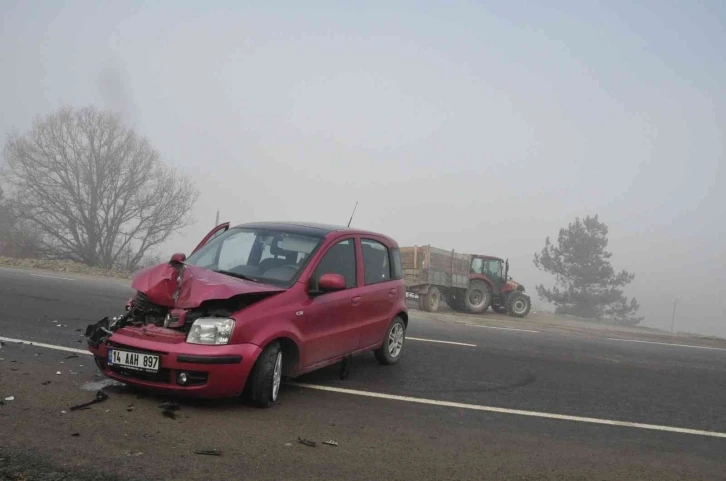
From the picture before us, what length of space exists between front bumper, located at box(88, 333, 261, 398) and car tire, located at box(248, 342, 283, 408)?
114mm

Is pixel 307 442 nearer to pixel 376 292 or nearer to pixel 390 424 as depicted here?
pixel 390 424

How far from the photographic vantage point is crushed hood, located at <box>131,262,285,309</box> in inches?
195

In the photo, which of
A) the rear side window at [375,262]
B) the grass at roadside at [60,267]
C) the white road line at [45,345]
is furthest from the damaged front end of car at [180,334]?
the grass at roadside at [60,267]

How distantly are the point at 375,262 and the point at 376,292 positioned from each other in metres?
0.42

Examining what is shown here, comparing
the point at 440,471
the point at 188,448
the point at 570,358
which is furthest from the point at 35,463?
the point at 570,358

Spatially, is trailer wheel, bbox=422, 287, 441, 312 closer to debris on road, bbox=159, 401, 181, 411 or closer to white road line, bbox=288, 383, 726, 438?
white road line, bbox=288, 383, 726, 438

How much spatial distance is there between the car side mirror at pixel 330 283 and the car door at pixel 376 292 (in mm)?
979

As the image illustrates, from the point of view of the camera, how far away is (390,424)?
5055 mm

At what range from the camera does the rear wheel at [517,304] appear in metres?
23.5

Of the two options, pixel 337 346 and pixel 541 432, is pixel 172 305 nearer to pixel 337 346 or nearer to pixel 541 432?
pixel 337 346

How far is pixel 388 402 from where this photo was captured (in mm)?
5816

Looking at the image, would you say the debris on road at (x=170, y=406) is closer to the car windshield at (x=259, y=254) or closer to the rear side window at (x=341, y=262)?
the car windshield at (x=259, y=254)

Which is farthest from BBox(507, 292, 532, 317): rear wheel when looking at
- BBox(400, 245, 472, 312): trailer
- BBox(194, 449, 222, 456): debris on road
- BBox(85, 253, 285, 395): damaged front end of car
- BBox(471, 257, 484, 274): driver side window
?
BBox(194, 449, 222, 456): debris on road

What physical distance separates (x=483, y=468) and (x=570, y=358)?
20.7ft
